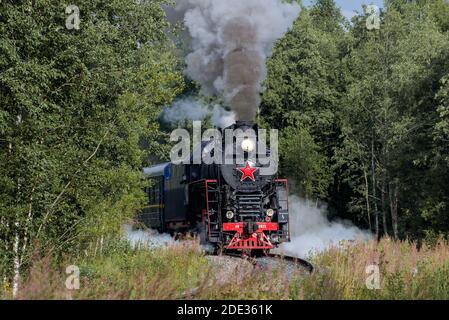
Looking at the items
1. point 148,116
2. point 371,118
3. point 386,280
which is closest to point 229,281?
point 386,280

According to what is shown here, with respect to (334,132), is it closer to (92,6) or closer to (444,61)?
(444,61)

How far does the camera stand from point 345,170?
139 ft

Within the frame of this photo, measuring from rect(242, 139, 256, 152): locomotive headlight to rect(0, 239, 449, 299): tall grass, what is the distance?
13.1 feet

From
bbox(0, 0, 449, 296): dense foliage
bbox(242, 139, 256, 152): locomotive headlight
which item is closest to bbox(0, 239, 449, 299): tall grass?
bbox(0, 0, 449, 296): dense foliage

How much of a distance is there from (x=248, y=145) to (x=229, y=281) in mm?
8957

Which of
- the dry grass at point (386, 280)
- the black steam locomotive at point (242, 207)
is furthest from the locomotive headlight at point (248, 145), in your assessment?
the dry grass at point (386, 280)

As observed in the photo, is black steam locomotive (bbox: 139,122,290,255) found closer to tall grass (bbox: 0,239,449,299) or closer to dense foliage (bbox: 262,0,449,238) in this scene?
tall grass (bbox: 0,239,449,299)

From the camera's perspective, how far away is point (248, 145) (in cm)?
1845

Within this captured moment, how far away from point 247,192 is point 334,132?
2526cm

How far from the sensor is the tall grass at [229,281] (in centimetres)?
865

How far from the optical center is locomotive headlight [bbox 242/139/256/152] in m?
18.4

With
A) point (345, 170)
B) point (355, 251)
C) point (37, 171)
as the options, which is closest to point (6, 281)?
point (37, 171)

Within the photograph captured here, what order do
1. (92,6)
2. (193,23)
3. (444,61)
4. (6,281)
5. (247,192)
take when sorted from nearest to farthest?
(6,281) → (92,6) → (247,192) → (193,23) → (444,61)
